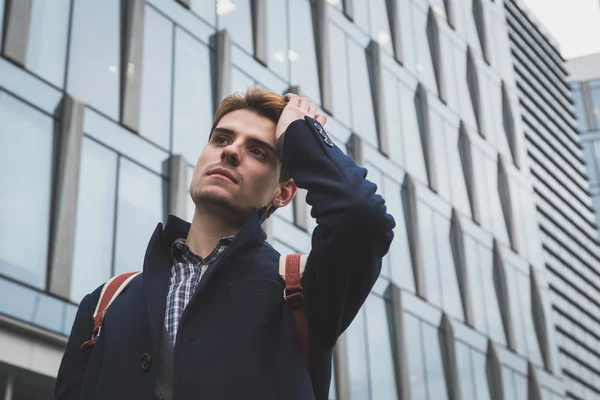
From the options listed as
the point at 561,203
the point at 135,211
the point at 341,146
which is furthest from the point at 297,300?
the point at 561,203

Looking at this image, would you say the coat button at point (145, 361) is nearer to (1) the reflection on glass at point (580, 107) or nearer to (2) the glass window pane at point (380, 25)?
(2) the glass window pane at point (380, 25)

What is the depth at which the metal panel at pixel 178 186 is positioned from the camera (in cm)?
1445

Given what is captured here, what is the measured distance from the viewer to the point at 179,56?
52.3 feet

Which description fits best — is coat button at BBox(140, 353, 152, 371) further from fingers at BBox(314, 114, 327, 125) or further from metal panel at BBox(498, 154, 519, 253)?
metal panel at BBox(498, 154, 519, 253)

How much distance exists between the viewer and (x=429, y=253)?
23.4 metres

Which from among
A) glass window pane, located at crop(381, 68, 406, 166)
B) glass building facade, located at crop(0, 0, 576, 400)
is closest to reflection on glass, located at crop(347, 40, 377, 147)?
glass building facade, located at crop(0, 0, 576, 400)

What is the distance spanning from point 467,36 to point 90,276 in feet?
69.9

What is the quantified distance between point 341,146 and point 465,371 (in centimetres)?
685

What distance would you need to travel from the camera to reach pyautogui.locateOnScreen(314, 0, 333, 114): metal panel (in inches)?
808

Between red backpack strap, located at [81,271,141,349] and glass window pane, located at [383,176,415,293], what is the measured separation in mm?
18195

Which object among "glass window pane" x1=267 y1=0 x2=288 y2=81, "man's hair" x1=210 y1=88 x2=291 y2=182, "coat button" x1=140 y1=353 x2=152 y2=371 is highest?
"glass window pane" x1=267 y1=0 x2=288 y2=81

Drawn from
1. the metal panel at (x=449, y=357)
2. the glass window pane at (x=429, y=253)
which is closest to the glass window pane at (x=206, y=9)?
the glass window pane at (x=429, y=253)

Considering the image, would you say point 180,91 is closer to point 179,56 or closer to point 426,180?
point 179,56

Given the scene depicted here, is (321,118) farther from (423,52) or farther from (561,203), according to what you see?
(561,203)
